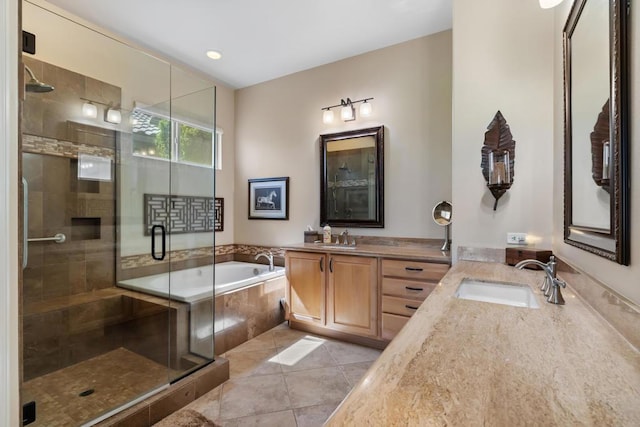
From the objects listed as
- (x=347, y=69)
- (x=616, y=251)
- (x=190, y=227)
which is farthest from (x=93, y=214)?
(x=616, y=251)

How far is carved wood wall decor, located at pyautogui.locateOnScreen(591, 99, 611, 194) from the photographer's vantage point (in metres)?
1.08

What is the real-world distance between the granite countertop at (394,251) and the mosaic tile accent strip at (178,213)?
3.57ft

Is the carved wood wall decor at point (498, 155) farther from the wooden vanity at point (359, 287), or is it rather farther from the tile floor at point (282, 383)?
the tile floor at point (282, 383)

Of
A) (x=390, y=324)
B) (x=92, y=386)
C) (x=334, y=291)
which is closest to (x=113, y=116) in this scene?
(x=92, y=386)

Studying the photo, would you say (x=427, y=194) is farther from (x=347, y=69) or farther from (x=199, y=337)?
(x=199, y=337)

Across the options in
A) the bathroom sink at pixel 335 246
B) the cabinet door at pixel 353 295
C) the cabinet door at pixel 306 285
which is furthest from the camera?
the bathroom sink at pixel 335 246

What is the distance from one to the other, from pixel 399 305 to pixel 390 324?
20cm

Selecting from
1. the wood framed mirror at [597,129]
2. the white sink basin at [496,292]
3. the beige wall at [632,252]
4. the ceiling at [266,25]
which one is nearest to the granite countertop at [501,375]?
the beige wall at [632,252]

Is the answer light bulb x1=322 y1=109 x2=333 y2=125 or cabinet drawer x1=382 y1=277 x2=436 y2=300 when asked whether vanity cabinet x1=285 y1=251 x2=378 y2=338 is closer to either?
cabinet drawer x1=382 y1=277 x2=436 y2=300

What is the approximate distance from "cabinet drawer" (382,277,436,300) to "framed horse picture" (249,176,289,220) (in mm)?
1773

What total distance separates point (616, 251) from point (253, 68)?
3904 millimetres

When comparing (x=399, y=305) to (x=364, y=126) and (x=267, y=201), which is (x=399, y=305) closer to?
(x=364, y=126)

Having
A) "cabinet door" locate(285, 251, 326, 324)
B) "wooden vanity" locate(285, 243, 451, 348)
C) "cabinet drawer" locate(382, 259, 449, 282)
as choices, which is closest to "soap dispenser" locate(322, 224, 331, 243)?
"wooden vanity" locate(285, 243, 451, 348)

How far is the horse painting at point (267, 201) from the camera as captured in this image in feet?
13.4
